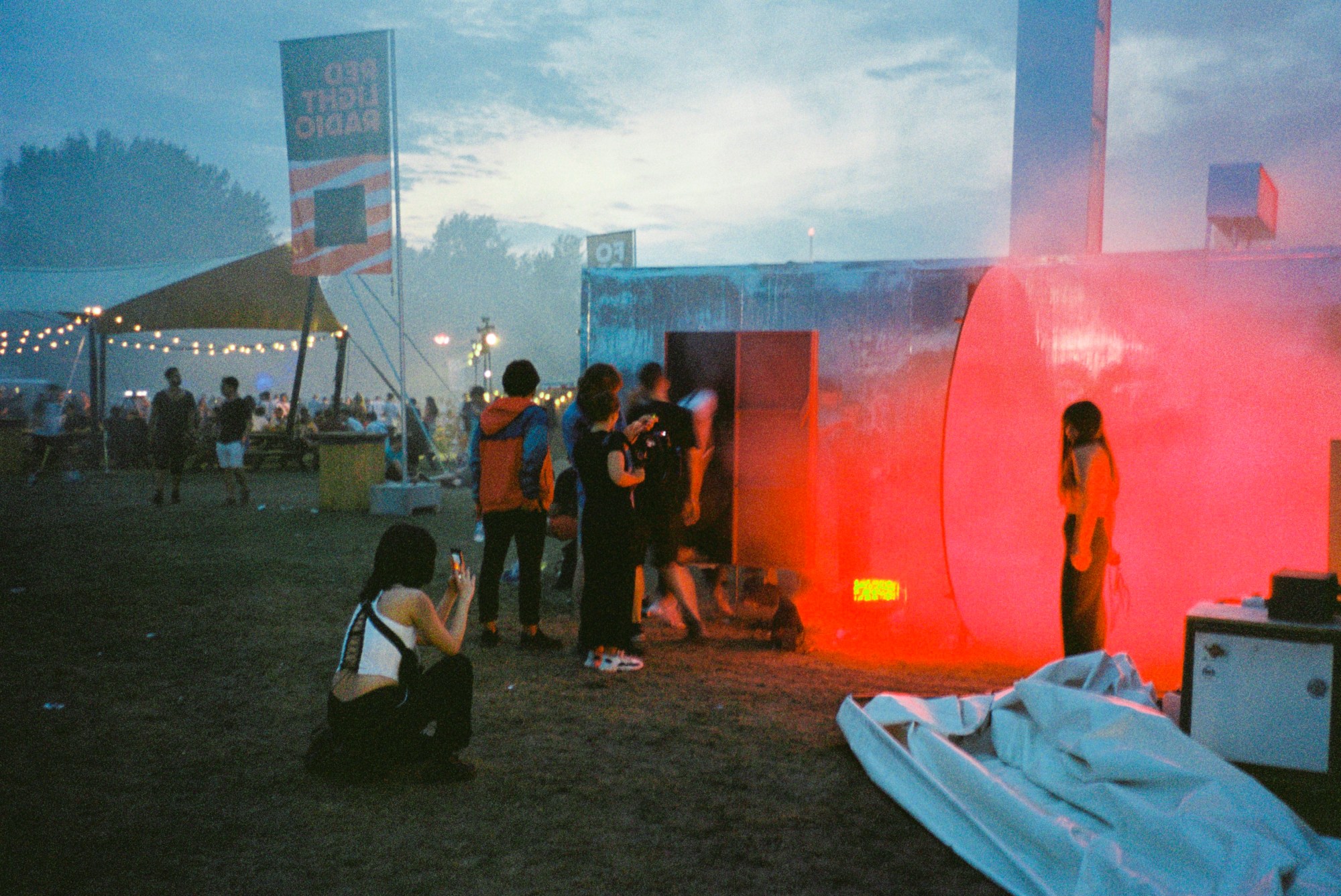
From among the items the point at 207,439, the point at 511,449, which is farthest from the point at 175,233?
the point at 511,449

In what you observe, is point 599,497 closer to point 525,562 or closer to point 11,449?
point 525,562

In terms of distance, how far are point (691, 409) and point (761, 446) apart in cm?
123

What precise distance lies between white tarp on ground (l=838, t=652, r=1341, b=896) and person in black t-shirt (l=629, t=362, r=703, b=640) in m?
2.18

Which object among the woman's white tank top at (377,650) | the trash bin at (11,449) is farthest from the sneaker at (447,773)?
the trash bin at (11,449)

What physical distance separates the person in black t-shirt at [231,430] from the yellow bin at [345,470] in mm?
1070

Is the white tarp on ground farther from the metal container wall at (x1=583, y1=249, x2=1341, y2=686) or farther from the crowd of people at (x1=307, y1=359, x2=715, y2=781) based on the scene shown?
the metal container wall at (x1=583, y1=249, x2=1341, y2=686)

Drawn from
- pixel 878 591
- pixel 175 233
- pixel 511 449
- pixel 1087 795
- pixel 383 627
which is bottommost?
pixel 1087 795

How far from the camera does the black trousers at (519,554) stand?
5.90 metres

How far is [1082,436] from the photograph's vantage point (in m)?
4.83

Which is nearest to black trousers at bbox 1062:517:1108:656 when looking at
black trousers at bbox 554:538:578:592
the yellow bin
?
black trousers at bbox 554:538:578:592

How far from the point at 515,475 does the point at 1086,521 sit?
335 cm

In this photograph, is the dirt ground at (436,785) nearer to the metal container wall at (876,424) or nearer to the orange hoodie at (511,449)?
the metal container wall at (876,424)

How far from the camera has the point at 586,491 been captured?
18.2 ft

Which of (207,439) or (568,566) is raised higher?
(207,439)
